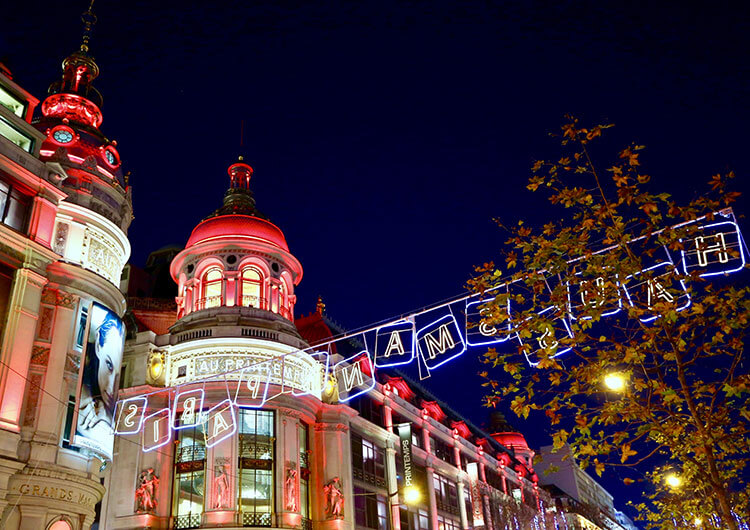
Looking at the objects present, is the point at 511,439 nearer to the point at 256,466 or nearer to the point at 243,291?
the point at 243,291

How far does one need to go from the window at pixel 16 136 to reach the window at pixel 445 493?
1385 inches

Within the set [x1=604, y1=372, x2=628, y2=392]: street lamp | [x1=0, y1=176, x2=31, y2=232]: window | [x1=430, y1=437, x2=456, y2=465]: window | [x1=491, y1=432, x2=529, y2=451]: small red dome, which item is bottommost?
[x1=604, y1=372, x2=628, y2=392]: street lamp

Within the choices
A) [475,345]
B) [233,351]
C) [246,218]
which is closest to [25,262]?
[233,351]

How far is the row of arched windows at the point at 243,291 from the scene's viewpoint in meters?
38.5

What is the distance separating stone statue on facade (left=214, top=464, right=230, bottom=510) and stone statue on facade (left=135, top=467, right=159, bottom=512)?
324cm

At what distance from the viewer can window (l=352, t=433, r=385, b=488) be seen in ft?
129

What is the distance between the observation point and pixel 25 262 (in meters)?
23.2

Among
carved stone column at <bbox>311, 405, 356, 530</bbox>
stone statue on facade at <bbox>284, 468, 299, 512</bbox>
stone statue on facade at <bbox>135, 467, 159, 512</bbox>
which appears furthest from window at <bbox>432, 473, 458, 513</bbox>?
stone statue on facade at <bbox>135, 467, 159, 512</bbox>

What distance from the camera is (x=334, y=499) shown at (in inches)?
1384

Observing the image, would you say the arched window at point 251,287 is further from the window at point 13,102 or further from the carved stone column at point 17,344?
the carved stone column at point 17,344

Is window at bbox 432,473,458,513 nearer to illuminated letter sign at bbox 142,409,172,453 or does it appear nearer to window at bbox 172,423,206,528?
window at bbox 172,423,206,528

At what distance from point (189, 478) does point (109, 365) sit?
935 centimetres

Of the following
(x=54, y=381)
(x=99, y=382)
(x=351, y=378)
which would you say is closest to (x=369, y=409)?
(x=351, y=378)

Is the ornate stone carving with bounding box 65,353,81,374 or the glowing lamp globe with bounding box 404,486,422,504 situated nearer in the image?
the ornate stone carving with bounding box 65,353,81,374
